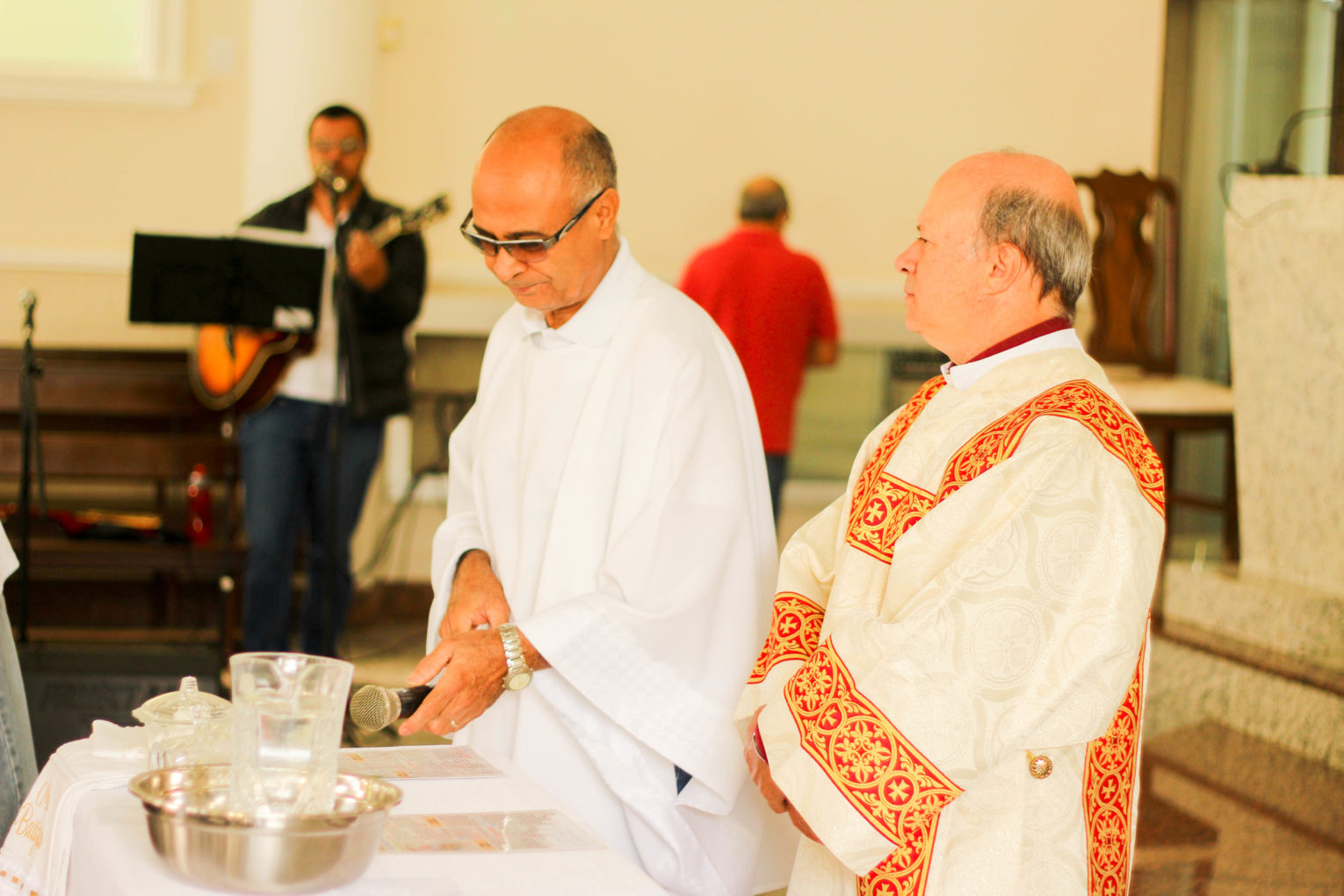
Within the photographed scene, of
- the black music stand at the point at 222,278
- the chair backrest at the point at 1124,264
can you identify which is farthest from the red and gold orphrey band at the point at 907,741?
the chair backrest at the point at 1124,264

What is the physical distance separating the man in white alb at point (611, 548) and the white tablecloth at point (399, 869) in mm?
619

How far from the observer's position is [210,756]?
144 centimetres

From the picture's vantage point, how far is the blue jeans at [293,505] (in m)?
4.48

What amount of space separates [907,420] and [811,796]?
55 centimetres

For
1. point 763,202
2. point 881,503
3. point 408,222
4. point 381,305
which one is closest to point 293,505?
point 381,305

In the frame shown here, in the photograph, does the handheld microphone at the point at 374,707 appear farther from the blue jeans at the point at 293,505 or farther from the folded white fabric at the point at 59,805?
the blue jeans at the point at 293,505

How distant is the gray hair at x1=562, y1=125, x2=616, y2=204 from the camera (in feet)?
6.97

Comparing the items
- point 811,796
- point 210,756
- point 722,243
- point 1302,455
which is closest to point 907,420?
point 811,796

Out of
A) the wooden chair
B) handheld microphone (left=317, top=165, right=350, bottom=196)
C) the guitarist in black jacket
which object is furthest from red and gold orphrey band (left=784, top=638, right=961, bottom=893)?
the wooden chair

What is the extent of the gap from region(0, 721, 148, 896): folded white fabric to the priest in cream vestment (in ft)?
2.37

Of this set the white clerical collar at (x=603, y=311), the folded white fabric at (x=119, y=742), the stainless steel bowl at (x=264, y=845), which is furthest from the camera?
the white clerical collar at (x=603, y=311)

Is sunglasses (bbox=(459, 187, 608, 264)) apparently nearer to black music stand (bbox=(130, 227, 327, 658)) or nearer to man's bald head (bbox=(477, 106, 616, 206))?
man's bald head (bbox=(477, 106, 616, 206))

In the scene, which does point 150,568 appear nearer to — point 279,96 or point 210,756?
point 279,96

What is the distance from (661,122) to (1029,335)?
4908 mm
